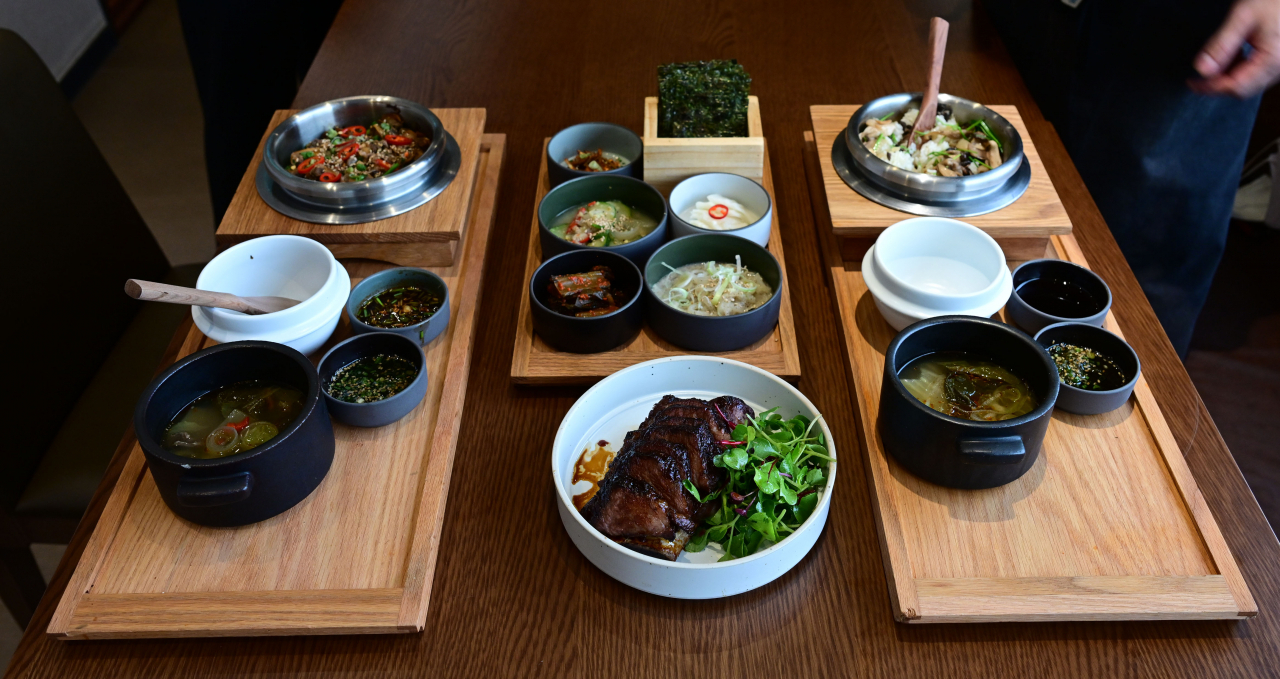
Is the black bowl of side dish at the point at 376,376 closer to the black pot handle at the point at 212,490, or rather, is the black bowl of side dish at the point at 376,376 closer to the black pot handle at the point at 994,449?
the black pot handle at the point at 212,490

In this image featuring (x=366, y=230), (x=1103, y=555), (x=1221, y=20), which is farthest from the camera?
(x=1221, y=20)

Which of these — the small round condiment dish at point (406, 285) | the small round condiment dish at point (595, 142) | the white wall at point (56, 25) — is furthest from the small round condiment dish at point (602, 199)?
the white wall at point (56, 25)

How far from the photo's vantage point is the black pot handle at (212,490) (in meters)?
1.24

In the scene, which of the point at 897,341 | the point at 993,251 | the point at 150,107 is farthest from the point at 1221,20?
the point at 150,107

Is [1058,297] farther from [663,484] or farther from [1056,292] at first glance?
[663,484]

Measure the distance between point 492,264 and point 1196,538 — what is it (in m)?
1.42

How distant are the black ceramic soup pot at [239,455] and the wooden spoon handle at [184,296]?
0.33ft

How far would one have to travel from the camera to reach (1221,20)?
203 cm

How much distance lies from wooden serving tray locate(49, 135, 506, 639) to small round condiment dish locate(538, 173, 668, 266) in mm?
459

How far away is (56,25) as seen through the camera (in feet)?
14.8

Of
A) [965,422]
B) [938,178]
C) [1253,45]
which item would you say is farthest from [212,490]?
[1253,45]

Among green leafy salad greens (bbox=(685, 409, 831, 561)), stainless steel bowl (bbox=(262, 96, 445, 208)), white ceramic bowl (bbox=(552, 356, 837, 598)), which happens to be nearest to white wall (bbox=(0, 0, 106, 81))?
stainless steel bowl (bbox=(262, 96, 445, 208))

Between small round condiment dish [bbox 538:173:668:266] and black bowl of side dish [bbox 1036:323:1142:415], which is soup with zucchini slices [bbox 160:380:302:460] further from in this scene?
black bowl of side dish [bbox 1036:323:1142:415]

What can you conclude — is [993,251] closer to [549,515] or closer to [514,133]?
[549,515]
